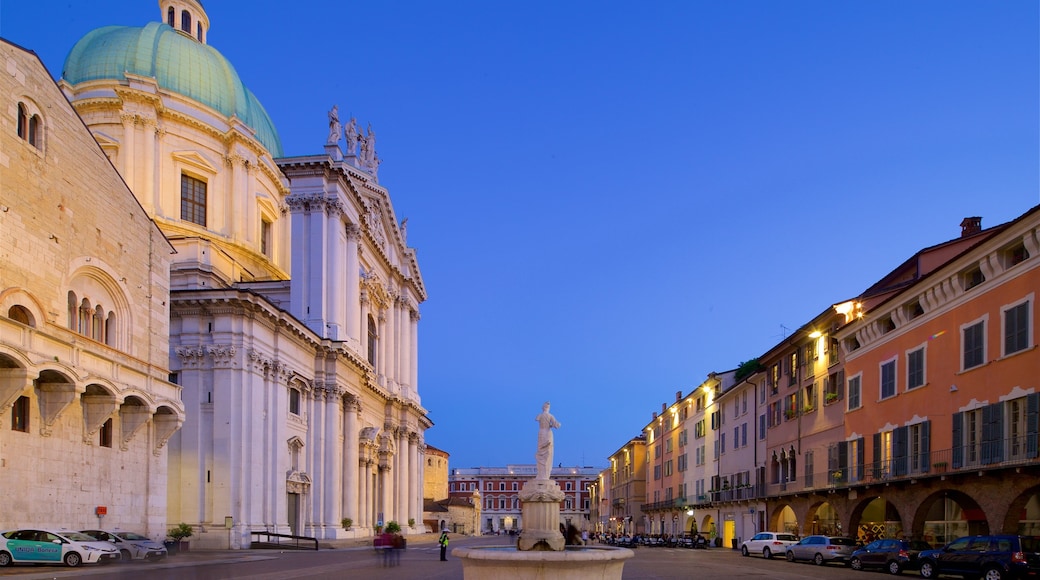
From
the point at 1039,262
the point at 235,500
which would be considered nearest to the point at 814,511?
the point at 1039,262

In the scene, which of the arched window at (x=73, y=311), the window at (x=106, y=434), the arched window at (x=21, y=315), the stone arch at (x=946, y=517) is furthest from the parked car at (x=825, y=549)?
the arched window at (x=21, y=315)

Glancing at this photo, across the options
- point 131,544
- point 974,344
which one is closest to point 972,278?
point 974,344

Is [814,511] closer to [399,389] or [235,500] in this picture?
[235,500]

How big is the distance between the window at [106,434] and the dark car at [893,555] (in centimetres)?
2529

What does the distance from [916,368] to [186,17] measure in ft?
165

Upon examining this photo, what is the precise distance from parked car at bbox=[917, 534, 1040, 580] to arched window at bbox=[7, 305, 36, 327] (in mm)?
25885

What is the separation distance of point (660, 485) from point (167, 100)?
55982mm

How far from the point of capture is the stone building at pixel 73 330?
24.2 m

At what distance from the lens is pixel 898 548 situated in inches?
1172

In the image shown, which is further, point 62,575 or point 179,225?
point 179,225

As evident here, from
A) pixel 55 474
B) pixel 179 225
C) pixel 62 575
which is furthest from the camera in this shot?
pixel 179 225

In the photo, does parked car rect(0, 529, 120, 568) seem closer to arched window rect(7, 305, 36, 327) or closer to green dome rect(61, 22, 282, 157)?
arched window rect(7, 305, 36, 327)

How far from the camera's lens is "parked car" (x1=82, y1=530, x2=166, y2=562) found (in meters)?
27.3

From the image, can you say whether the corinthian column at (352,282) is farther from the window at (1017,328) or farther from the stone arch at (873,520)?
the window at (1017,328)
